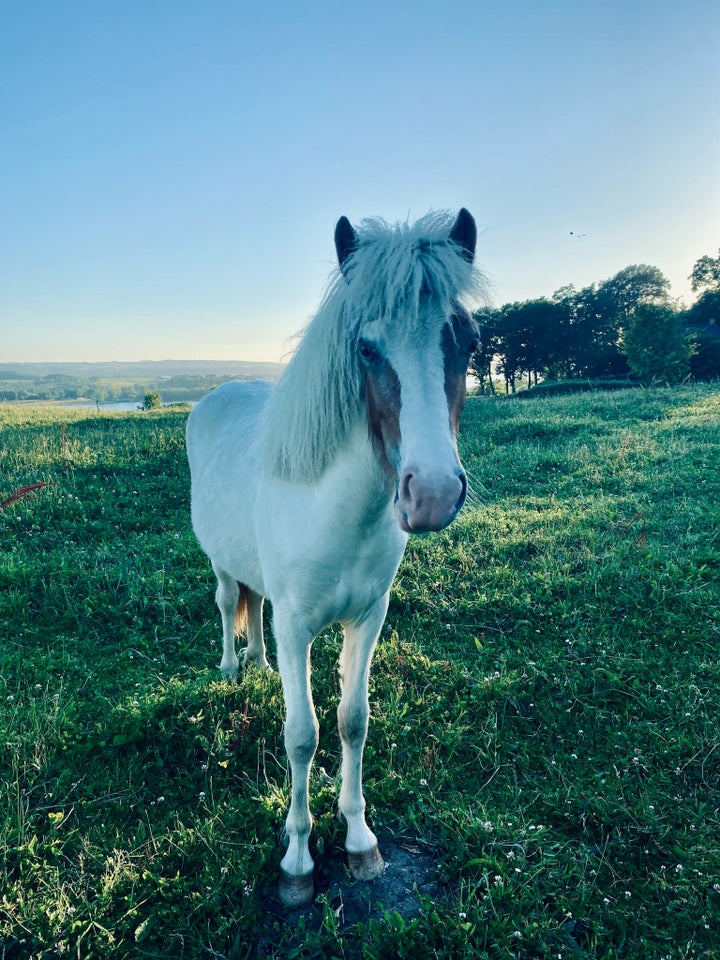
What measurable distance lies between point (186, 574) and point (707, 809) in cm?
467

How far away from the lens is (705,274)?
48406 millimetres

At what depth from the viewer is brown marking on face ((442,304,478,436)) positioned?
183cm

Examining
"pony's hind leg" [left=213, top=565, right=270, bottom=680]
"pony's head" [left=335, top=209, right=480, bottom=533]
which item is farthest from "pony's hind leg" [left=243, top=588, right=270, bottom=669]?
"pony's head" [left=335, top=209, right=480, bottom=533]

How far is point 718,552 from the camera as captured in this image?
17.8 feet

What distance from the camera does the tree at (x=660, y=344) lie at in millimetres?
28109

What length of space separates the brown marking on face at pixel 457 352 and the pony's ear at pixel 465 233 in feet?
1.05

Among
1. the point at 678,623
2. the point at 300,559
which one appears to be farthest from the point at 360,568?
the point at 678,623

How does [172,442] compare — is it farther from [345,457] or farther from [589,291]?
[589,291]

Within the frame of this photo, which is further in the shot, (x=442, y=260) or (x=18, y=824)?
(x=18, y=824)

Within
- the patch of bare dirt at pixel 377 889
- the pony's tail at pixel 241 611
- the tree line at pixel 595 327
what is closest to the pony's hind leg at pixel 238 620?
the pony's tail at pixel 241 611

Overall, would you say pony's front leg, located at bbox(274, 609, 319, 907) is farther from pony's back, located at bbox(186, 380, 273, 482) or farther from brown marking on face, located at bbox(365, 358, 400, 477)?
pony's back, located at bbox(186, 380, 273, 482)

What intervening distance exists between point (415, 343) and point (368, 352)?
0.62 ft

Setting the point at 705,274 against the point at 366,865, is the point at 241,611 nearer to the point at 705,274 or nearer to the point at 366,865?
the point at 366,865

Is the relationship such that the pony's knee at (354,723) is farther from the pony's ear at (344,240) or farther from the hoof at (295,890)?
the pony's ear at (344,240)
